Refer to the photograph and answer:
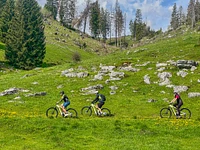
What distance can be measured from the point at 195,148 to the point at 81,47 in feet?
411

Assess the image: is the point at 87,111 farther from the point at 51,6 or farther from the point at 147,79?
the point at 51,6

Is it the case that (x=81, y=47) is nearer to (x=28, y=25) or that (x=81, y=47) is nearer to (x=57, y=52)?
(x=57, y=52)

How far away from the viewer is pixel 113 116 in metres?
36.3

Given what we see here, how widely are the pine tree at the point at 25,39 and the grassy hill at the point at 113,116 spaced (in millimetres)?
5079

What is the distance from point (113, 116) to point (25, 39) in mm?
61485

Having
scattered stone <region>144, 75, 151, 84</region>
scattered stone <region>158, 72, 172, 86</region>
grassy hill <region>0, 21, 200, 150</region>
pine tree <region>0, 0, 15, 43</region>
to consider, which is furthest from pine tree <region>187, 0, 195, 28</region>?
scattered stone <region>144, 75, 151, 84</region>

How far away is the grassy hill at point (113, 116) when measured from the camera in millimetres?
25172

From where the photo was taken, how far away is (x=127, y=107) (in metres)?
43.0

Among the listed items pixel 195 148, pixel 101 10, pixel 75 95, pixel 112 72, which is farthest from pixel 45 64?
pixel 101 10

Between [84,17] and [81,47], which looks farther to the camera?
[84,17]

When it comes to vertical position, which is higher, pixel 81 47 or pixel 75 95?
pixel 81 47

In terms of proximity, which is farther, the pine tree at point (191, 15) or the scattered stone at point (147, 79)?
the pine tree at point (191, 15)

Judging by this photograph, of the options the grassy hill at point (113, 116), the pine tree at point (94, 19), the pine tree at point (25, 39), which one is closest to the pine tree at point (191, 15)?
the grassy hill at point (113, 116)

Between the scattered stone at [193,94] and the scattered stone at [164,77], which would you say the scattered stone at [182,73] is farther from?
the scattered stone at [193,94]
